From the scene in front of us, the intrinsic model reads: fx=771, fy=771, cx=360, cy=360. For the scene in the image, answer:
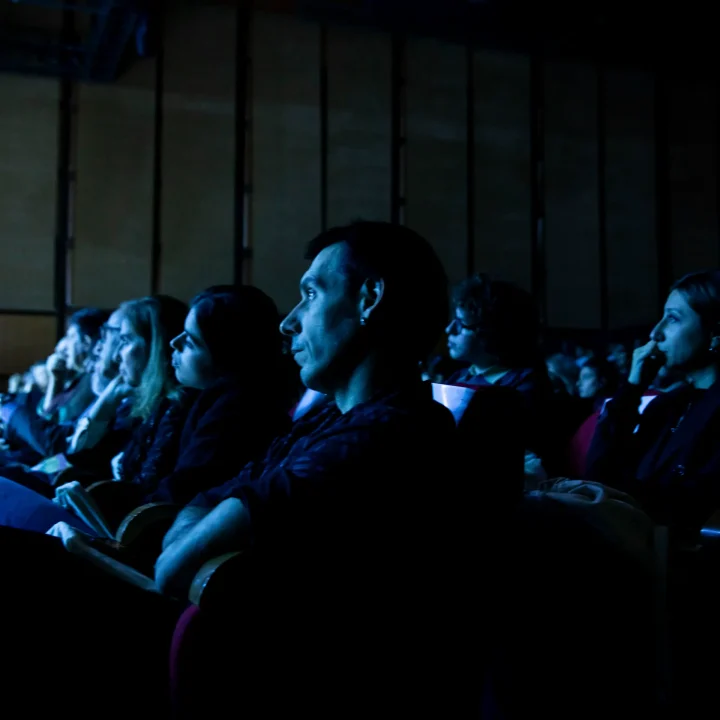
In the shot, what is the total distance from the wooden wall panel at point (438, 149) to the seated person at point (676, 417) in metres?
5.11

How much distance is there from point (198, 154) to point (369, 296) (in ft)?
19.8

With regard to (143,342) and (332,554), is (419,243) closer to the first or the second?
(332,554)

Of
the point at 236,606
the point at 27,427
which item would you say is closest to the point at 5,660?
the point at 236,606

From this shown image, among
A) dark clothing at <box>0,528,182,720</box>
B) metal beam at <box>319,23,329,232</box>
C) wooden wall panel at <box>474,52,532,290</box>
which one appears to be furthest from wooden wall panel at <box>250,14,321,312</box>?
dark clothing at <box>0,528,182,720</box>

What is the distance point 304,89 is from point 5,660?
21.8ft

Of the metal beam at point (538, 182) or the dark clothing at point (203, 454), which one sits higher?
the metal beam at point (538, 182)

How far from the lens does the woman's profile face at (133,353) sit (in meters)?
2.48

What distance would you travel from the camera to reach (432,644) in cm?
106

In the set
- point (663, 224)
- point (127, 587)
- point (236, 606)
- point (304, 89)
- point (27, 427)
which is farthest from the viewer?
point (663, 224)

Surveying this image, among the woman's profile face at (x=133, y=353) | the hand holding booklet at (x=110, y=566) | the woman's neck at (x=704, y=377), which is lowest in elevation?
the hand holding booklet at (x=110, y=566)

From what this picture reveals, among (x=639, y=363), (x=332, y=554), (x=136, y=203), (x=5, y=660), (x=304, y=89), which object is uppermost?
(x=304, y=89)

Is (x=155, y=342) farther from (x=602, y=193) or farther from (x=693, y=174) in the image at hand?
(x=693, y=174)

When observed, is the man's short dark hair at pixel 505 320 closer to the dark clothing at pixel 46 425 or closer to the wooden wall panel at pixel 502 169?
the dark clothing at pixel 46 425

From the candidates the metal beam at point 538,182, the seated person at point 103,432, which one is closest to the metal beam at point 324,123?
the metal beam at point 538,182
